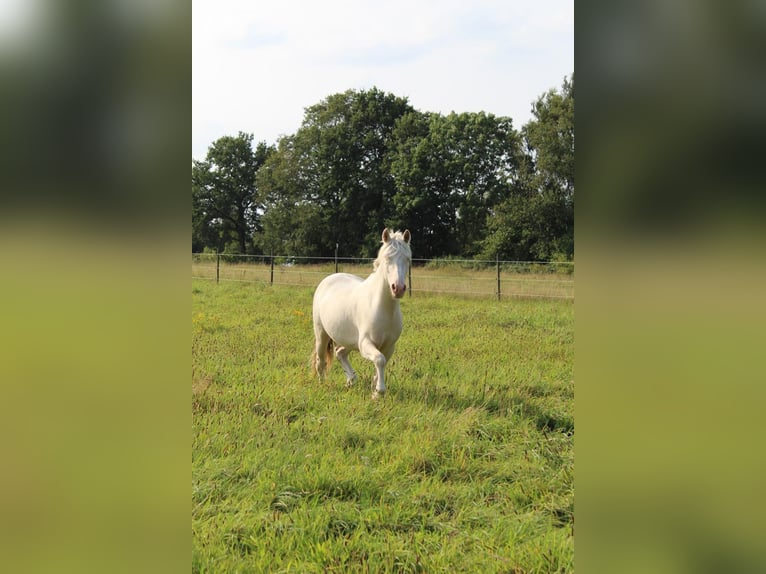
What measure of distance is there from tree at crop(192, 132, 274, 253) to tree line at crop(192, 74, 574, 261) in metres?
0.07

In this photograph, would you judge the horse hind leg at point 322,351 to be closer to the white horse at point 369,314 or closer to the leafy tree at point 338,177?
the white horse at point 369,314

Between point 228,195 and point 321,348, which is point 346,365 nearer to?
point 321,348

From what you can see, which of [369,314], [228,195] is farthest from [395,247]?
[228,195]

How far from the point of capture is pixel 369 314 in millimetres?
5773

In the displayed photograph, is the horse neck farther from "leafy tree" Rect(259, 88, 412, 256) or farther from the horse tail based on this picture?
"leafy tree" Rect(259, 88, 412, 256)

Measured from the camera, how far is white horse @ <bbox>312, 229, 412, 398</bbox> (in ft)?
17.6

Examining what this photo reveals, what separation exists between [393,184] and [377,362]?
28.6 metres

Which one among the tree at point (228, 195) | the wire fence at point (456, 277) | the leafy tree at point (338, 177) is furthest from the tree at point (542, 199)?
the tree at point (228, 195)

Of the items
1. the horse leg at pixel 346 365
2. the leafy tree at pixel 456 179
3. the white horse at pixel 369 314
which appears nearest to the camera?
the white horse at pixel 369 314

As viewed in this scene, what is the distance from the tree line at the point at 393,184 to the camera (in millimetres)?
28938

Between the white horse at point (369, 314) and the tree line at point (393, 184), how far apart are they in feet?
71.5
